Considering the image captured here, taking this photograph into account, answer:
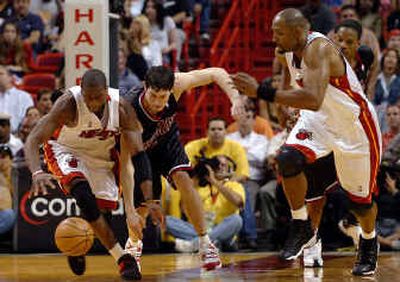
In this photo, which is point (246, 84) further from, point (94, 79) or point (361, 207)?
→ point (361, 207)

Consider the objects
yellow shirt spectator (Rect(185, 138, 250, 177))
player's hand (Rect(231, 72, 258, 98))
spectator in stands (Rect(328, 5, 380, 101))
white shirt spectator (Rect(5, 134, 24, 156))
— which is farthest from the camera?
white shirt spectator (Rect(5, 134, 24, 156))

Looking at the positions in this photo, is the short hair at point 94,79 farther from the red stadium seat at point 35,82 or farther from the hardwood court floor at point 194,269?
the red stadium seat at point 35,82

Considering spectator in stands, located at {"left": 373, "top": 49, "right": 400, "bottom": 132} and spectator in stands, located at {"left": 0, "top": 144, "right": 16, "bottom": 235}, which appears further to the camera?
spectator in stands, located at {"left": 373, "top": 49, "right": 400, "bottom": 132}

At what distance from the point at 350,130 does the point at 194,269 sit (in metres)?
1.86

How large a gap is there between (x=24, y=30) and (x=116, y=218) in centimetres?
497

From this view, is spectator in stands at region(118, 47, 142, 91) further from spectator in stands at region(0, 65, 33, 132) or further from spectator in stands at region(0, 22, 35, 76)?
spectator in stands at region(0, 22, 35, 76)

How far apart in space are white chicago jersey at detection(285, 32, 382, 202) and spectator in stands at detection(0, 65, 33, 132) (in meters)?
5.62

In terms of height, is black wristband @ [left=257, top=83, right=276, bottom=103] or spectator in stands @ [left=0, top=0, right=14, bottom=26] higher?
spectator in stands @ [left=0, top=0, right=14, bottom=26]

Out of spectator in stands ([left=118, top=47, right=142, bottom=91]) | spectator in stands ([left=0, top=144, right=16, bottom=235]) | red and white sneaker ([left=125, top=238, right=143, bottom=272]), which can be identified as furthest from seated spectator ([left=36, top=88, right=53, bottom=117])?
red and white sneaker ([left=125, top=238, right=143, bottom=272])

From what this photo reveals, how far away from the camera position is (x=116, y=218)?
35.9 ft

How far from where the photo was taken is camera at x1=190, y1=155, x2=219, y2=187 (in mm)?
11148

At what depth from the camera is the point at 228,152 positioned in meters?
11.5

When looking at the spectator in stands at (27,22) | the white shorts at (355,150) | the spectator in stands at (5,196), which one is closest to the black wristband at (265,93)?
the white shorts at (355,150)

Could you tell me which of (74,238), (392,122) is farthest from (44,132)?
(392,122)
